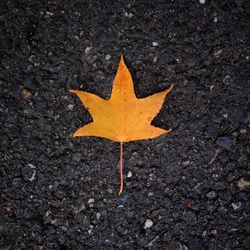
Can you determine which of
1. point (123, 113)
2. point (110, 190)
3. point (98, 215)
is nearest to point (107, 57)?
point (123, 113)

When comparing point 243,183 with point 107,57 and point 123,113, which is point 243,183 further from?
point 107,57

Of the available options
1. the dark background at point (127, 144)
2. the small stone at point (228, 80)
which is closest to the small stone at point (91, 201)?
the dark background at point (127, 144)

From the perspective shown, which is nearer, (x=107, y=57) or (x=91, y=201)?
(x=91, y=201)

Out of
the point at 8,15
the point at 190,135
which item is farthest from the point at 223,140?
the point at 8,15

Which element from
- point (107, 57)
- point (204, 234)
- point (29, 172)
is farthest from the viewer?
point (107, 57)

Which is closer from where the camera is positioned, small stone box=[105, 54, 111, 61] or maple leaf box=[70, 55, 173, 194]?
maple leaf box=[70, 55, 173, 194]

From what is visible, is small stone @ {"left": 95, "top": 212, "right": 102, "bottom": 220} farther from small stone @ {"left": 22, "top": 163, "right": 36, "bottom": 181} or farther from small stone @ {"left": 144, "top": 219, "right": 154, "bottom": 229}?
small stone @ {"left": 22, "top": 163, "right": 36, "bottom": 181}

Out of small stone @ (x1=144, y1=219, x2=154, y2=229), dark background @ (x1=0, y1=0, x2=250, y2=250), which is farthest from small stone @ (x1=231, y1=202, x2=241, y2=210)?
small stone @ (x1=144, y1=219, x2=154, y2=229)

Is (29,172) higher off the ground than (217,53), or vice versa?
(217,53)
